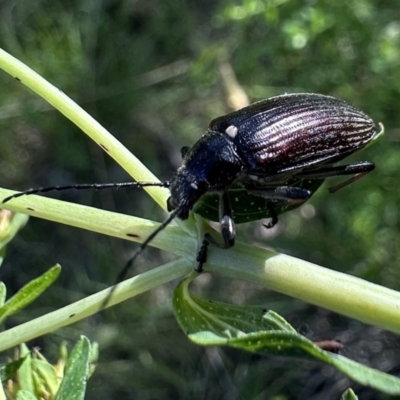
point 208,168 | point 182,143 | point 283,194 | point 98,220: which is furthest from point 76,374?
point 182,143

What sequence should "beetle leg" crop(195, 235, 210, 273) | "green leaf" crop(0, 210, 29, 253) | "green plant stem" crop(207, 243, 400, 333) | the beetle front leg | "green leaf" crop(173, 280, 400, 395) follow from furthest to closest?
1. the beetle front leg
2. "green leaf" crop(0, 210, 29, 253)
3. "beetle leg" crop(195, 235, 210, 273)
4. "green plant stem" crop(207, 243, 400, 333)
5. "green leaf" crop(173, 280, 400, 395)

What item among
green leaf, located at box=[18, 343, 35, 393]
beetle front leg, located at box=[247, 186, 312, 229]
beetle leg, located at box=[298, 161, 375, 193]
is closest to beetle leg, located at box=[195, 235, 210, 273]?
beetle front leg, located at box=[247, 186, 312, 229]

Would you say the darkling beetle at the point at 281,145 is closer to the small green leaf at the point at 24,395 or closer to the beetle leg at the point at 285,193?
the beetle leg at the point at 285,193

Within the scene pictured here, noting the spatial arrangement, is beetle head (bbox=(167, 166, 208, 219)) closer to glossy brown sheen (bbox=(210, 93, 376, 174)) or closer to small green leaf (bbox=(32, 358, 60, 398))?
glossy brown sheen (bbox=(210, 93, 376, 174))

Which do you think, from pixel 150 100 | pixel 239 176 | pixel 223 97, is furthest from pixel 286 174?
pixel 150 100

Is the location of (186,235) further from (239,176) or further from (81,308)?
(239,176)

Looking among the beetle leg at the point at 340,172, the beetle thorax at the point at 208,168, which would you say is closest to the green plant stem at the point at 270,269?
the beetle thorax at the point at 208,168

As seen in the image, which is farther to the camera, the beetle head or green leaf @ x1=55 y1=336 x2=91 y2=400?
the beetle head
